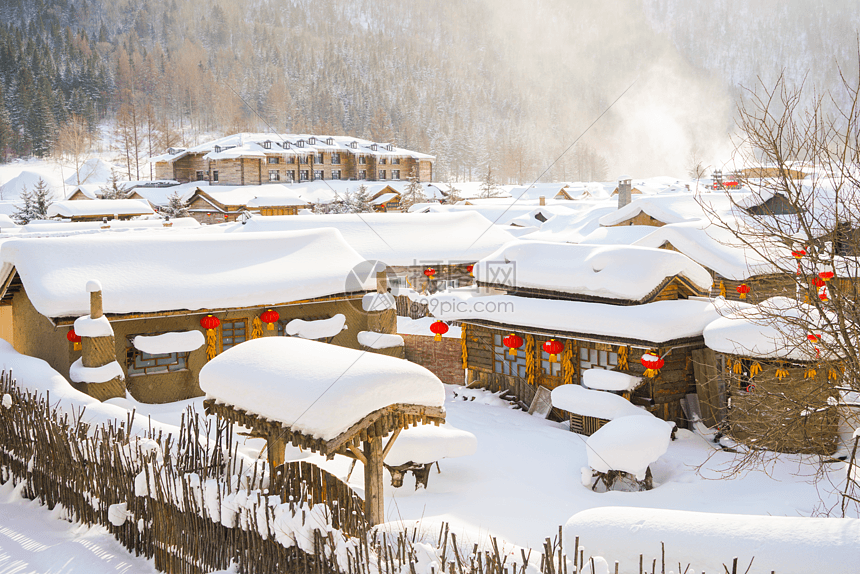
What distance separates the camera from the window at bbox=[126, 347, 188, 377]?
1460 centimetres

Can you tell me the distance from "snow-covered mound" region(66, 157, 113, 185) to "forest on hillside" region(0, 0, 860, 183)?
4.39 meters

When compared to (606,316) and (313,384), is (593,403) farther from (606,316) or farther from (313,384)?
(313,384)

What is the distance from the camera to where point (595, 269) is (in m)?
15.7

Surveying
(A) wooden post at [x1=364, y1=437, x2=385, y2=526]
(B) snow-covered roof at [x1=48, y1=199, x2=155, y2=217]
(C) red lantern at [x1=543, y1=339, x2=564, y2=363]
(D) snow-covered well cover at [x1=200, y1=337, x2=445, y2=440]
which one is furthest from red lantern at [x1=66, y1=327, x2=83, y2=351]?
(B) snow-covered roof at [x1=48, y1=199, x2=155, y2=217]

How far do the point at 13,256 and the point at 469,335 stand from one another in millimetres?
11164

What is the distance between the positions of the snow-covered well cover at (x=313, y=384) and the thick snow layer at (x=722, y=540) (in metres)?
2.50

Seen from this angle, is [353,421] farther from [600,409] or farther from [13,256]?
[13,256]

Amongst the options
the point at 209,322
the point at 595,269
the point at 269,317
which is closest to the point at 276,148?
the point at 269,317

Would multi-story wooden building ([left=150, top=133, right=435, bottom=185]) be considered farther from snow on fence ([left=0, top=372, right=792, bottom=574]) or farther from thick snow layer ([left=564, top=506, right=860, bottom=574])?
thick snow layer ([left=564, top=506, right=860, bottom=574])

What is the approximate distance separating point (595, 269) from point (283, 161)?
53.2 m

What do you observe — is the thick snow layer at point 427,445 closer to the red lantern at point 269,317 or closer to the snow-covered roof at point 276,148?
the red lantern at point 269,317

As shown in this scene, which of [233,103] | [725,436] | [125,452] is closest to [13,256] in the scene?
[125,452]

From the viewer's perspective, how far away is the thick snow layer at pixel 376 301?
17156 millimetres

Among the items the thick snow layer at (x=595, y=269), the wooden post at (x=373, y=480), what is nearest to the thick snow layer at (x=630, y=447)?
the thick snow layer at (x=595, y=269)
